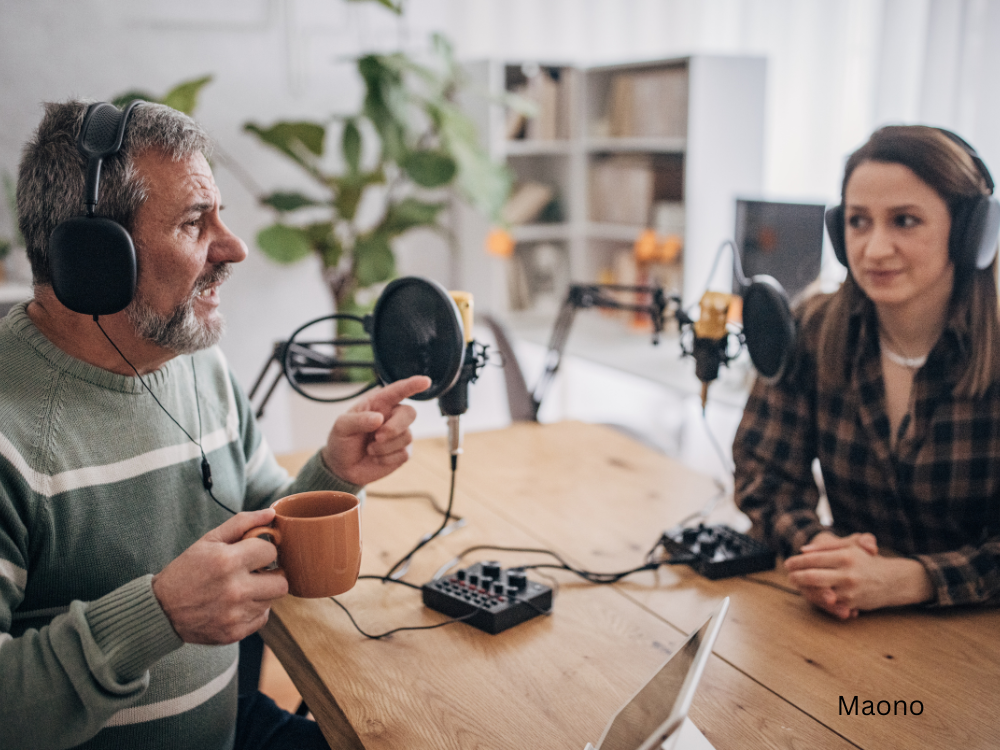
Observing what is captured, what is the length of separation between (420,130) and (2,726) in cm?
341

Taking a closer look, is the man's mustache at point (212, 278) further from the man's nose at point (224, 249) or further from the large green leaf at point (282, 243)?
the large green leaf at point (282, 243)

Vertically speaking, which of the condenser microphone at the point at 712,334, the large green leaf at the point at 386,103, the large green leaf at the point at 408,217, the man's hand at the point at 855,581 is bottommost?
the man's hand at the point at 855,581

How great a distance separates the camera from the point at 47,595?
1005mm

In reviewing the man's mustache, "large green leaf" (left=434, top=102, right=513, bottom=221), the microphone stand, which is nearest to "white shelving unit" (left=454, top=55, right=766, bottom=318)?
"large green leaf" (left=434, top=102, right=513, bottom=221)

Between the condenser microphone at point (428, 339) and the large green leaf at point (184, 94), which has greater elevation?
the large green leaf at point (184, 94)

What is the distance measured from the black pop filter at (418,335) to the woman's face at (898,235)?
66 centimetres

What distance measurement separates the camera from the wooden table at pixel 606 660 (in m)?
0.91

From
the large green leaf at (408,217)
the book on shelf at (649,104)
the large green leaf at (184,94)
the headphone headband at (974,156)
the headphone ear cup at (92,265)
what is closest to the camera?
the headphone ear cup at (92,265)

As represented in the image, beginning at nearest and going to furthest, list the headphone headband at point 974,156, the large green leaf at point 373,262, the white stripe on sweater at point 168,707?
the white stripe on sweater at point 168,707, the headphone headband at point 974,156, the large green leaf at point 373,262

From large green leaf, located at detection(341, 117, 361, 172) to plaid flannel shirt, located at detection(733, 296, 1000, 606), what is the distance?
81.0 inches

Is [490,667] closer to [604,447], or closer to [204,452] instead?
[204,452]

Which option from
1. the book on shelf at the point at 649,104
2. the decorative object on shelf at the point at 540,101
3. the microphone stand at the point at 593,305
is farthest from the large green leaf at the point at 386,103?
the microphone stand at the point at 593,305

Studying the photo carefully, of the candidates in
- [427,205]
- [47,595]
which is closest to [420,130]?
[427,205]

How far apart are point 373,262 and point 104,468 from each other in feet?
6.71
